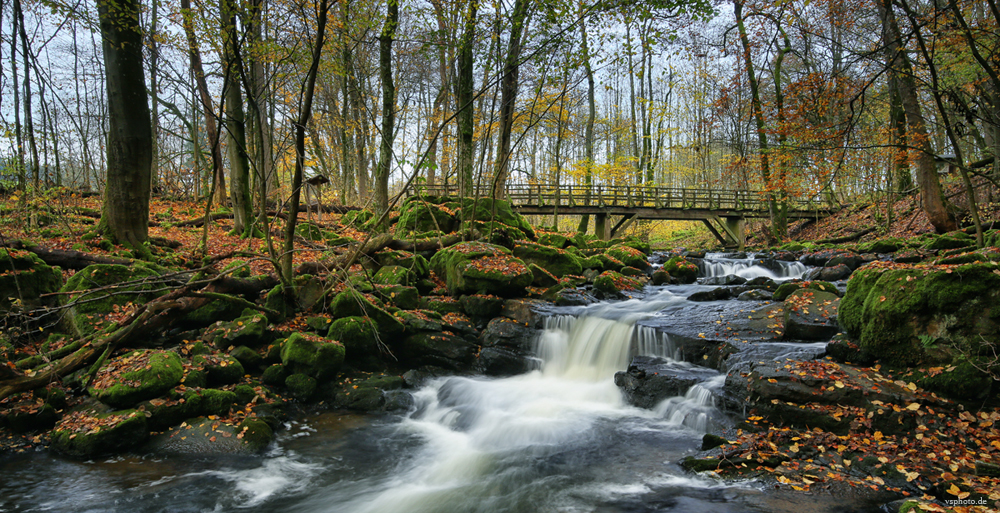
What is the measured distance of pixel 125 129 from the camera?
339 inches

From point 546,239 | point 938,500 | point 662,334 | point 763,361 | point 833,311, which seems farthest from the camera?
point 546,239

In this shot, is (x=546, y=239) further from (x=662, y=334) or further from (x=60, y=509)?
(x=60, y=509)

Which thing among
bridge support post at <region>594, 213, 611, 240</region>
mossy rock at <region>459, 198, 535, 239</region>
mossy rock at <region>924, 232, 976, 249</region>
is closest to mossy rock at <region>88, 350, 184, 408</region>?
mossy rock at <region>459, 198, 535, 239</region>

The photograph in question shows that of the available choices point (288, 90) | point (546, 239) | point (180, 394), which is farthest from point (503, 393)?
point (288, 90)

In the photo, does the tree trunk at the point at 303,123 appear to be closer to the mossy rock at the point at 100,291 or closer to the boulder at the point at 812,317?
the mossy rock at the point at 100,291

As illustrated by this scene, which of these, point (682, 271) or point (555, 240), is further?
point (555, 240)

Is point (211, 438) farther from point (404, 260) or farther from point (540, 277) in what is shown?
point (540, 277)

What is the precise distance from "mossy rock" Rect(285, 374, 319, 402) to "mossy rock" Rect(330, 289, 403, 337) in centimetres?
150

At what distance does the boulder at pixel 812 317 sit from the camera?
7094mm

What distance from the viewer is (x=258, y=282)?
8.41m

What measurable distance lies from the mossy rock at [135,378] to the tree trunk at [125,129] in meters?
4.09

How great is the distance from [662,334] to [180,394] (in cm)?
715

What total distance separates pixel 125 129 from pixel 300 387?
5.91 m

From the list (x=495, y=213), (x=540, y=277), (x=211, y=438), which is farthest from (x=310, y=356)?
(x=495, y=213)
